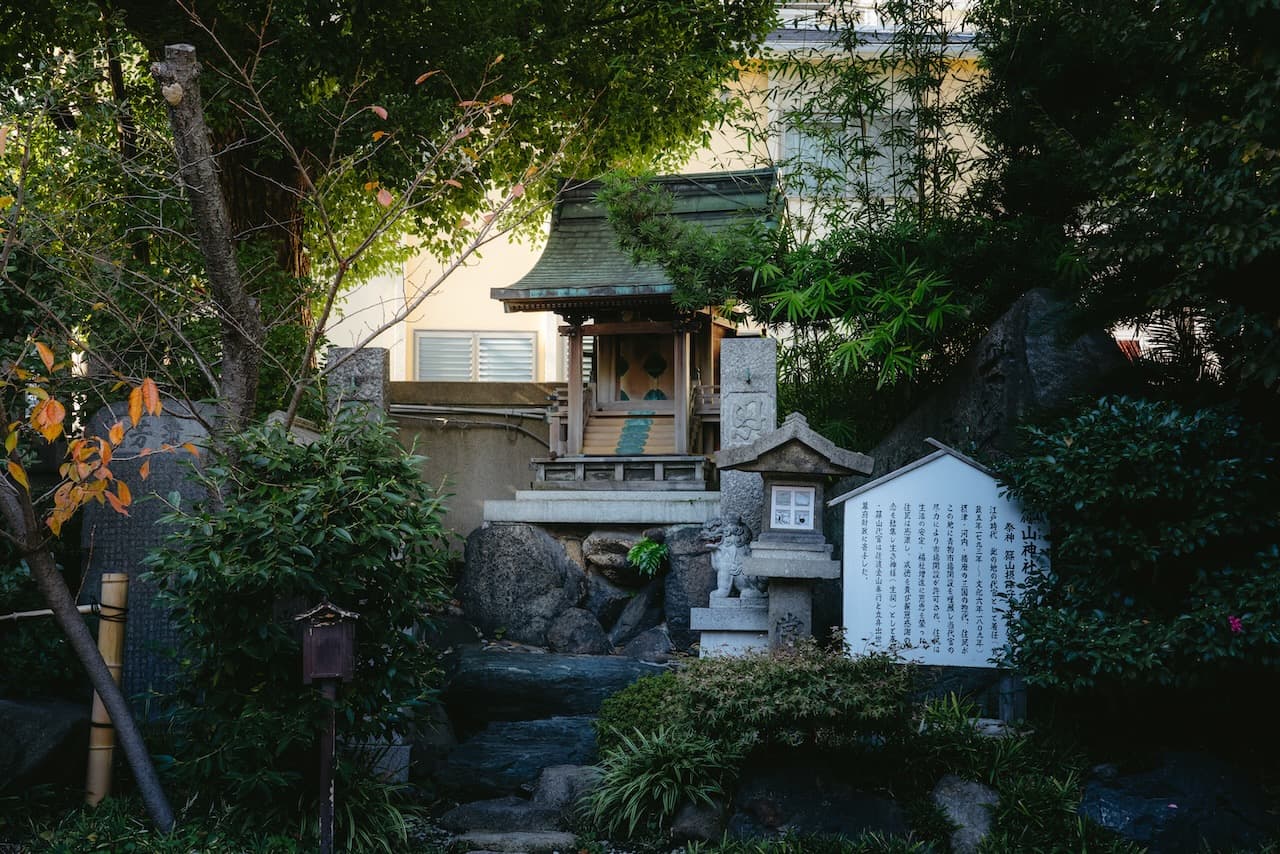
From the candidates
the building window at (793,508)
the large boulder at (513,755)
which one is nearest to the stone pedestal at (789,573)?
the building window at (793,508)

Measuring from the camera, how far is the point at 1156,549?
6.32m

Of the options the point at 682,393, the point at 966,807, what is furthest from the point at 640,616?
the point at 966,807

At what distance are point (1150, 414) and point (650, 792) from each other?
387 cm

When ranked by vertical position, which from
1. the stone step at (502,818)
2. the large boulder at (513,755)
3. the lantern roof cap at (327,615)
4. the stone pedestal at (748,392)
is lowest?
the stone step at (502,818)

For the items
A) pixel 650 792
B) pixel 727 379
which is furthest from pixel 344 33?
pixel 650 792

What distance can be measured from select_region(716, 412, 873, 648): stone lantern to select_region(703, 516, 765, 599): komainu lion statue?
34 cm

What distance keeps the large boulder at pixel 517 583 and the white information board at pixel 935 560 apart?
3.91 meters

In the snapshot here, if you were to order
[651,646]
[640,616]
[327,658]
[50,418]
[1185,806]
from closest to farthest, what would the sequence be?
[50,418] < [327,658] < [1185,806] < [651,646] < [640,616]

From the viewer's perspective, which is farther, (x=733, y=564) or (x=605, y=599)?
(x=605, y=599)

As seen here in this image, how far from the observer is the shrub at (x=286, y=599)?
6027 millimetres

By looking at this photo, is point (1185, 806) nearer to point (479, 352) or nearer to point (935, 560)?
point (935, 560)

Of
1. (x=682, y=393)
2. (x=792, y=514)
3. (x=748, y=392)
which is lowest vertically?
(x=792, y=514)

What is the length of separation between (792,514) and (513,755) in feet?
8.95

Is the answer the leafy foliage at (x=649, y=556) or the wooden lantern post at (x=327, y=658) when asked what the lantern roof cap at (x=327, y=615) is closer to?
the wooden lantern post at (x=327, y=658)
